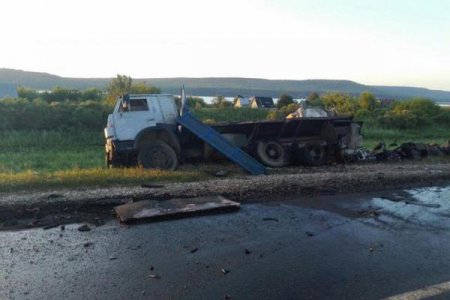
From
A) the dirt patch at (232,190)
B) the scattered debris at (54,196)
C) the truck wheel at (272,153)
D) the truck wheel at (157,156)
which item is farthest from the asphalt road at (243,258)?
the truck wheel at (272,153)

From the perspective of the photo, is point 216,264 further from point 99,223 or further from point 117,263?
point 99,223

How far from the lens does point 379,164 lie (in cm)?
1681

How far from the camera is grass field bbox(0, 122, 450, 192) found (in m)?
11.5

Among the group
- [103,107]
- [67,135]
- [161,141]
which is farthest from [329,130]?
[103,107]

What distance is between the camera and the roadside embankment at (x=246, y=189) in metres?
9.45

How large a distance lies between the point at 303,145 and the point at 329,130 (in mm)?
1393

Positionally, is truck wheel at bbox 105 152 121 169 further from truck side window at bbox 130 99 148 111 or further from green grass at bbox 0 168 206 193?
green grass at bbox 0 168 206 193

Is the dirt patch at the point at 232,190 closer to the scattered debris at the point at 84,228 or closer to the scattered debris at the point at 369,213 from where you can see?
the scattered debris at the point at 84,228

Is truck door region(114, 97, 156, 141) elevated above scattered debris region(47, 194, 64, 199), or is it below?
above

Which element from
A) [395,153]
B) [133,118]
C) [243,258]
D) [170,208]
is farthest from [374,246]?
[395,153]

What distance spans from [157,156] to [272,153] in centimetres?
415

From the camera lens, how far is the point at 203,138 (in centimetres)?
1502

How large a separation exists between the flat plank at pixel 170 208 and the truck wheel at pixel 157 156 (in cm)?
506

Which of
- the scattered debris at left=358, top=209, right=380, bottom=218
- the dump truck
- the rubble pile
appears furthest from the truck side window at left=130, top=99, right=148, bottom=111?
the scattered debris at left=358, top=209, right=380, bottom=218
